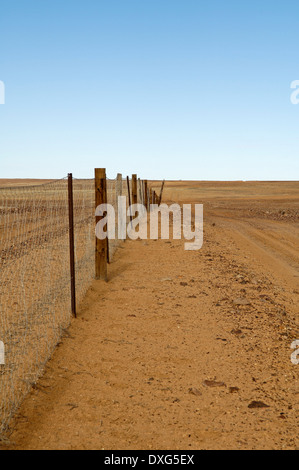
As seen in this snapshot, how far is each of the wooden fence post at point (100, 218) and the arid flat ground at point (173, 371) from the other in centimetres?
39

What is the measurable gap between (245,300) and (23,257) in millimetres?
5732

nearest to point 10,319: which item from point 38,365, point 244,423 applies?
point 38,365

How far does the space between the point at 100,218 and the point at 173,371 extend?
395 centimetres

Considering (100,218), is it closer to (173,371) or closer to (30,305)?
(30,305)

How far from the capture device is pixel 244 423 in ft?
12.6

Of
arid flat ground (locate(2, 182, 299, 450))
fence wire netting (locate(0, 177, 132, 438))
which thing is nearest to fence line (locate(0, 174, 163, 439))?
fence wire netting (locate(0, 177, 132, 438))

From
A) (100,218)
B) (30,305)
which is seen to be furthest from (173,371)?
(100,218)

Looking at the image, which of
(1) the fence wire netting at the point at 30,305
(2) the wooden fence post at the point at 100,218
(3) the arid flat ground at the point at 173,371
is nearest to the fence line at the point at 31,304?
(1) the fence wire netting at the point at 30,305

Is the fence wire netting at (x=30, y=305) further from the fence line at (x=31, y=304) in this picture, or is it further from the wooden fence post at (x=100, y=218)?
the wooden fence post at (x=100, y=218)

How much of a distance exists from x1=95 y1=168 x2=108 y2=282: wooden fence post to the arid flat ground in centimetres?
39

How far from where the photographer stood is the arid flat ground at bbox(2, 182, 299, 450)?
12.2 feet

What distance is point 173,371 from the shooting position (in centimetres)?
486

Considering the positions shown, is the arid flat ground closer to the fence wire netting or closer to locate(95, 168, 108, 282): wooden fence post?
the fence wire netting

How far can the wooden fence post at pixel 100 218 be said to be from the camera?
8.32 m
